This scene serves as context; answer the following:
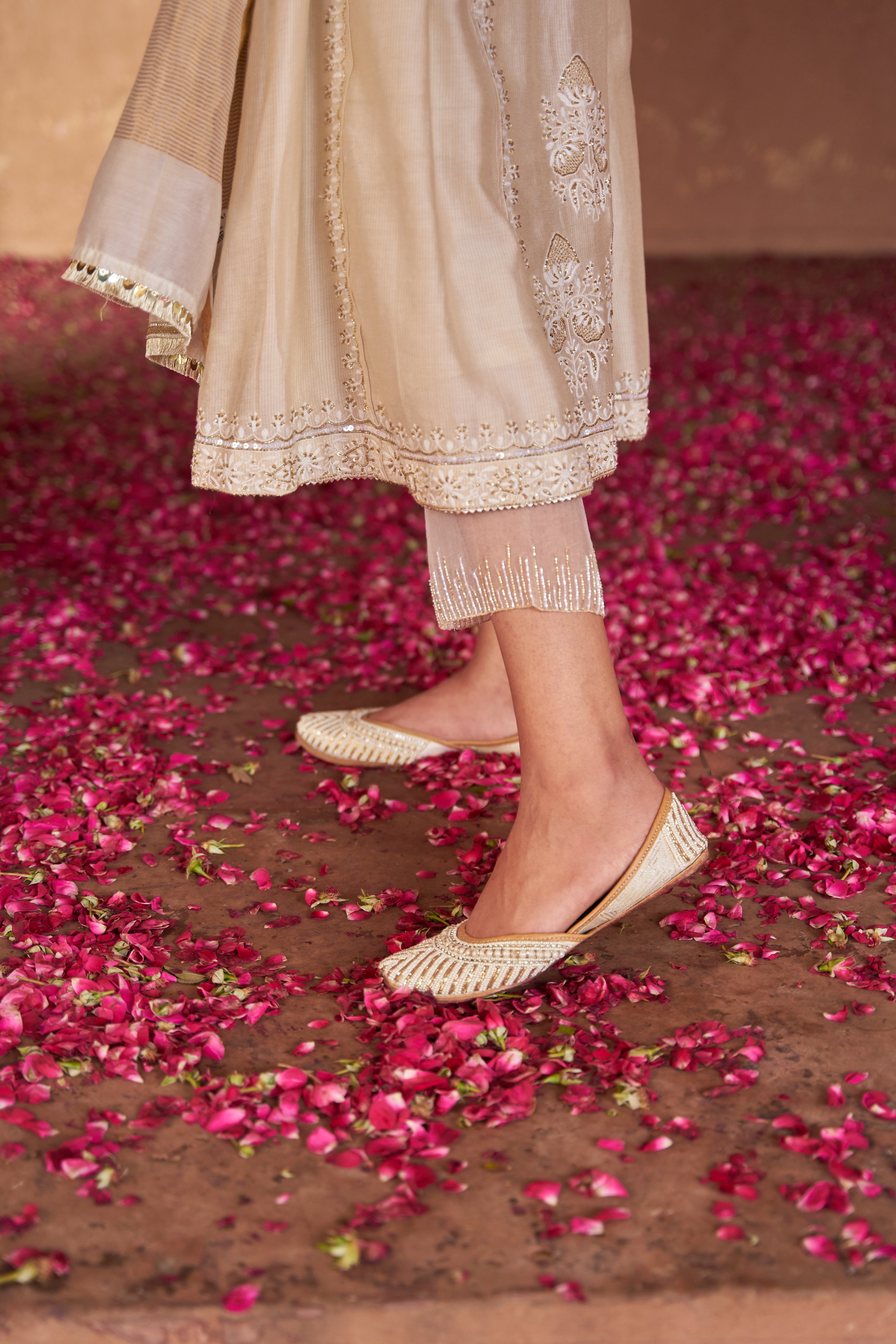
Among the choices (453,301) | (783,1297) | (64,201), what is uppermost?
(64,201)

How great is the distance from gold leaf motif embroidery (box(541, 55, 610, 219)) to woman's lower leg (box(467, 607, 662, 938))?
1.45 feet

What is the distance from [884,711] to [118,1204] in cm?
145

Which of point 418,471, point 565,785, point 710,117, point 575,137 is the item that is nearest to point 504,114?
point 575,137

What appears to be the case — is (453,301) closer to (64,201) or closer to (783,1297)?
(783,1297)

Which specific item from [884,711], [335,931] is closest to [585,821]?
[335,931]

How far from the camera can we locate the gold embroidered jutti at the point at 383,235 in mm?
1077

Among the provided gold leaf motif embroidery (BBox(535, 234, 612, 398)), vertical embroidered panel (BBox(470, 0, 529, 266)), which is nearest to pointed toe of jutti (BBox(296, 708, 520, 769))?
gold leaf motif embroidery (BBox(535, 234, 612, 398))

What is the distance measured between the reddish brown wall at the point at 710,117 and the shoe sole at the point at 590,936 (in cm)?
732

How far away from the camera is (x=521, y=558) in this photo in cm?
113

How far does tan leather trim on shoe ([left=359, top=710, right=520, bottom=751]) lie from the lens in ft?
5.75

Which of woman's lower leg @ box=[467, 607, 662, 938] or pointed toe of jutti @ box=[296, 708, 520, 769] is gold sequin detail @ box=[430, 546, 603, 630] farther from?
pointed toe of jutti @ box=[296, 708, 520, 769]

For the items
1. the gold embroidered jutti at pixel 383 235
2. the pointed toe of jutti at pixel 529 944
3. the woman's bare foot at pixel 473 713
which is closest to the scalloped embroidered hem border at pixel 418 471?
the gold embroidered jutti at pixel 383 235

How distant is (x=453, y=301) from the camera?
1.08 m

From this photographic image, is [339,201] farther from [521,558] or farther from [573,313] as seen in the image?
[521,558]
